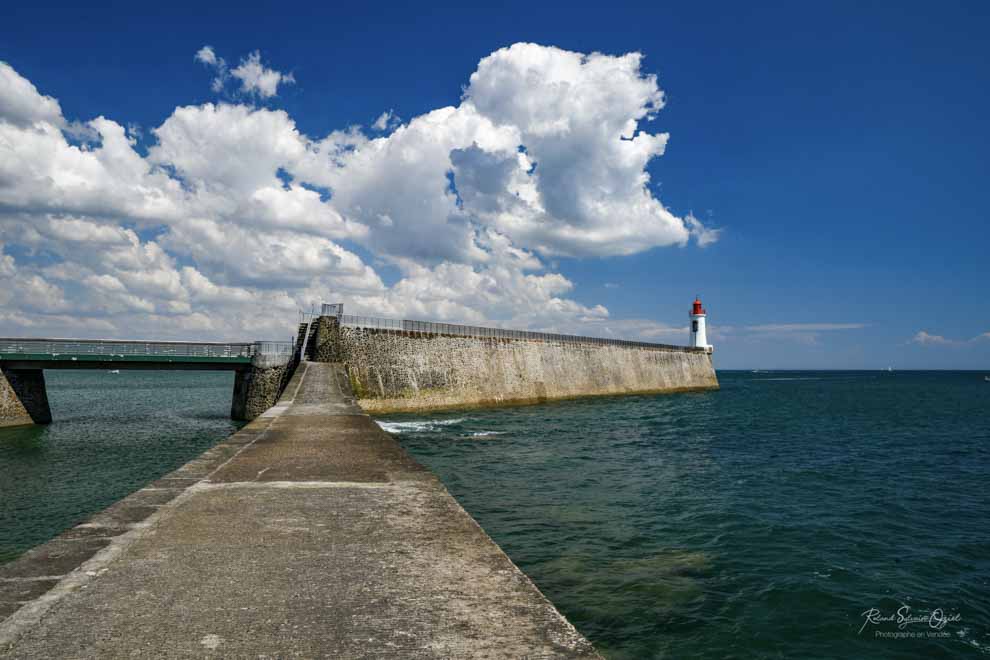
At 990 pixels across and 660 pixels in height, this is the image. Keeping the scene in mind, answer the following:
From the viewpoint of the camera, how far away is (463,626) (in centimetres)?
378

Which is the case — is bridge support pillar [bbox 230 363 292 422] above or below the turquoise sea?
above

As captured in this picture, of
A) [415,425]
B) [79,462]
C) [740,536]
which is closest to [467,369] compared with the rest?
[415,425]

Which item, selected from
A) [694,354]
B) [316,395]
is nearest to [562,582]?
[316,395]

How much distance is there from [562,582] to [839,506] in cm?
909

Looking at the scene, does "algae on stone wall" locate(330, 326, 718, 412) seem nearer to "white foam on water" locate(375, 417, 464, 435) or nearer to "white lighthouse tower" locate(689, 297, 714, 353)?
"white foam on water" locate(375, 417, 464, 435)

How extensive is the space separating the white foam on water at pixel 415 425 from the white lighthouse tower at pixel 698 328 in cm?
5290

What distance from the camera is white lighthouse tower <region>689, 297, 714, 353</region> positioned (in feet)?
247

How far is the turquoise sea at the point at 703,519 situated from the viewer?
746 centimetres

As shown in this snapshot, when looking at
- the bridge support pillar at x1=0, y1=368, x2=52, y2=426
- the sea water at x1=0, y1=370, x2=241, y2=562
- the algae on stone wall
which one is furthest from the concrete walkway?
the bridge support pillar at x1=0, y1=368, x2=52, y2=426

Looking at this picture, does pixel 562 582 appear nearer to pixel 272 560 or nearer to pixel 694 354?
pixel 272 560

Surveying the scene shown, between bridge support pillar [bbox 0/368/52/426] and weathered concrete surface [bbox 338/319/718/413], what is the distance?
47.3ft

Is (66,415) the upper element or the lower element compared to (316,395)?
lower

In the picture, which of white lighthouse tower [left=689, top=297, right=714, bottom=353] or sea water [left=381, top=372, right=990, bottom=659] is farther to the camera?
white lighthouse tower [left=689, top=297, right=714, bottom=353]

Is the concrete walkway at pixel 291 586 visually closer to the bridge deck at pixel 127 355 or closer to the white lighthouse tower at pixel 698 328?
the bridge deck at pixel 127 355
